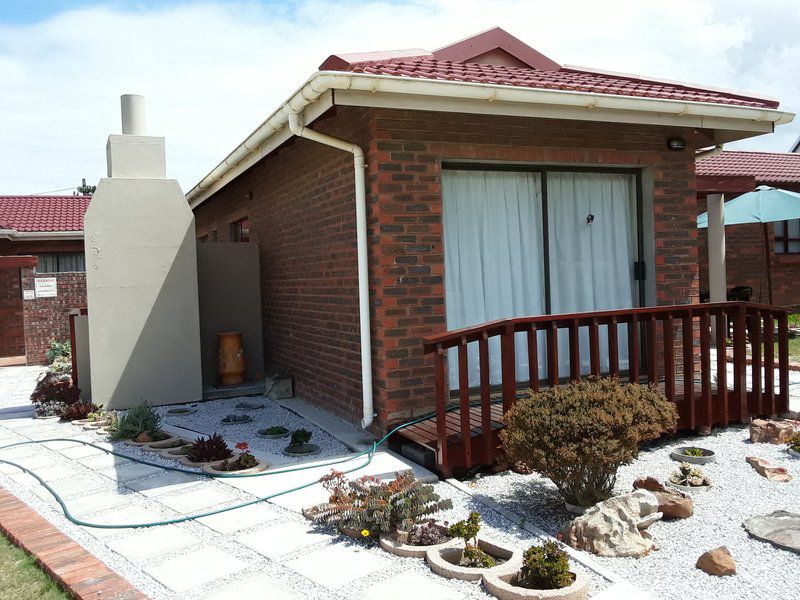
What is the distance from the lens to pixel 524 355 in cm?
660

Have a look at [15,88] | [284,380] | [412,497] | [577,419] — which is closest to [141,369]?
[284,380]

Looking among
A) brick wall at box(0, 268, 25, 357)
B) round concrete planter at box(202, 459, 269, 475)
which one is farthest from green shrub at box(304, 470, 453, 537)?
brick wall at box(0, 268, 25, 357)

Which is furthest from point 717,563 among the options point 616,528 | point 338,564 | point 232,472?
point 232,472

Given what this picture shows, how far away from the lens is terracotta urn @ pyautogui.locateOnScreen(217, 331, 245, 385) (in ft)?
30.2

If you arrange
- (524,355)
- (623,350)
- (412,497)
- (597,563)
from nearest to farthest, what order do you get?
(597,563) → (412,497) → (524,355) → (623,350)

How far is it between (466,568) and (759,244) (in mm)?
15950

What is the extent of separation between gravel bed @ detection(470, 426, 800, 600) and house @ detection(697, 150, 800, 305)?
436 inches

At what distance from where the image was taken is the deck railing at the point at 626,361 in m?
4.92

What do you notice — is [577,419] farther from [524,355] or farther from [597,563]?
[524,355]

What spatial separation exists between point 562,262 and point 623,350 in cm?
116

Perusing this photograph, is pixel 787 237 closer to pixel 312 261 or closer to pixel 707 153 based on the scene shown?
pixel 707 153

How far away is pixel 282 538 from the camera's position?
3.91 meters

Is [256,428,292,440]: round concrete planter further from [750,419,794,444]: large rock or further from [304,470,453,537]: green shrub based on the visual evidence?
[750,419,794,444]: large rock

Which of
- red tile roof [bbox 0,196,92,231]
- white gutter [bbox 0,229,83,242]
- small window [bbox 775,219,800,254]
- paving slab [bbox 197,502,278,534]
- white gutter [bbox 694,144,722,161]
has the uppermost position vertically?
red tile roof [bbox 0,196,92,231]
